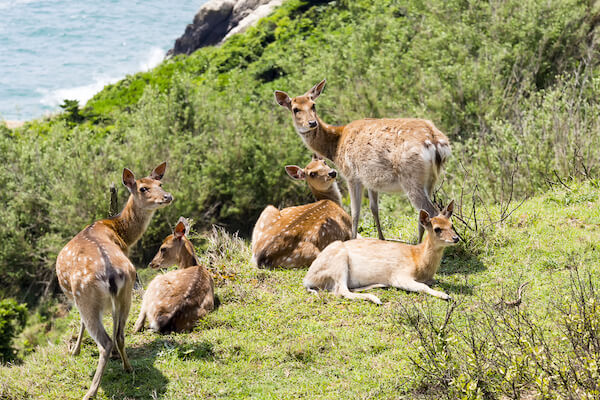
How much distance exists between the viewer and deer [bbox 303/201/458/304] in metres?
8.00

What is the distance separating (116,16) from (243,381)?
302 feet

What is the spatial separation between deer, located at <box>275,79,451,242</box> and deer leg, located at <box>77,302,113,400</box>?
14.8 feet

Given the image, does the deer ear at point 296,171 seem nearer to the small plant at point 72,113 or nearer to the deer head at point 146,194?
the deer head at point 146,194

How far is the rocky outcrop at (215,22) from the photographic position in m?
47.2

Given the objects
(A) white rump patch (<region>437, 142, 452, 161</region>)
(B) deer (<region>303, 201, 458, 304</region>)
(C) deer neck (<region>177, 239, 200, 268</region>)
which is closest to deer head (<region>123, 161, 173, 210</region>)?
(C) deer neck (<region>177, 239, 200, 268</region>)

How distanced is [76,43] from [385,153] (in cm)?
8500

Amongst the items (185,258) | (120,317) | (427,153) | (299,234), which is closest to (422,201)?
(427,153)

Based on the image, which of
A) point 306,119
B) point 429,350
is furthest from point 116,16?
point 429,350

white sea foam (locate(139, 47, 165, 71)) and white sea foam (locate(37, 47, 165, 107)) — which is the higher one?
white sea foam (locate(139, 47, 165, 71))

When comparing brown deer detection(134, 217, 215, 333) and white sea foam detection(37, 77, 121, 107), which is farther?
white sea foam detection(37, 77, 121, 107)

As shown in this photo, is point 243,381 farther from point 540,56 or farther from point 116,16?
point 116,16

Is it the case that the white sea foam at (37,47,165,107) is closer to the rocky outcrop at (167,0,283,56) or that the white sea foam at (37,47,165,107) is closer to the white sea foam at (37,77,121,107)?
the white sea foam at (37,77,121,107)

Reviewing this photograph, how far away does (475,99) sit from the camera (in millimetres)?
19250

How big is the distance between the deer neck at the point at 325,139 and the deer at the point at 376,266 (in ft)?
8.57
